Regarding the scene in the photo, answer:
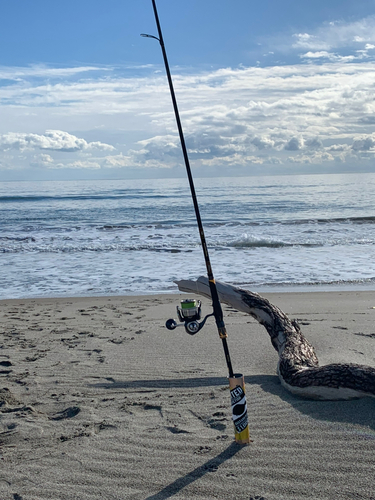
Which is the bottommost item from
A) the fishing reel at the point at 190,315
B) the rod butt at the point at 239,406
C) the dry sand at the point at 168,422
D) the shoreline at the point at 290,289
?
the shoreline at the point at 290,289

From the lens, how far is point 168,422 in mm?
3223

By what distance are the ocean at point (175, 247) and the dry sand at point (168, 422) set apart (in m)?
4.11

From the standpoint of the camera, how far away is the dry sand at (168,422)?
97.4 inches

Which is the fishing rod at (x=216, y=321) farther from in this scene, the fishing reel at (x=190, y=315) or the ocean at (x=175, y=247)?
the ocean at (x=175, y=247)

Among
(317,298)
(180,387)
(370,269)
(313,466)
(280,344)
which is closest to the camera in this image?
(313,466)

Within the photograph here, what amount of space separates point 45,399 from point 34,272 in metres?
8.28

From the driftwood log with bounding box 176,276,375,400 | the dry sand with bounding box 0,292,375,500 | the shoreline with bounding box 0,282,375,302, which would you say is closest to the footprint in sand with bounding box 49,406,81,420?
the dry sand with bounding box 0,292,375,500

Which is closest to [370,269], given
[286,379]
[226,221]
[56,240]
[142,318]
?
[142,318]

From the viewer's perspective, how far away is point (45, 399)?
12.2 feet

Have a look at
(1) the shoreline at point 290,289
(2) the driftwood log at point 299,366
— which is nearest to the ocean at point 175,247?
(1) the shoreline at point 290,289

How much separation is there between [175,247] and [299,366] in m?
12.9

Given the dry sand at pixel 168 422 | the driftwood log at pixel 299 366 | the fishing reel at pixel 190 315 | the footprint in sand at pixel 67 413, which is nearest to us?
the dry sand at pixel 168 422

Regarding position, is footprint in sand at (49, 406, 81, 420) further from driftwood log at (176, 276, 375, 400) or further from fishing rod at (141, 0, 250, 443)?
driftwood log at (176, 276, 375, 400)

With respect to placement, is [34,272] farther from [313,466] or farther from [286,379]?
[313,466]
